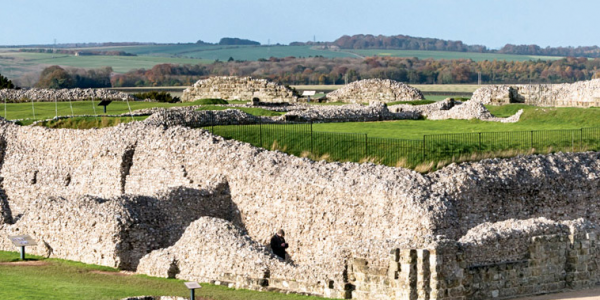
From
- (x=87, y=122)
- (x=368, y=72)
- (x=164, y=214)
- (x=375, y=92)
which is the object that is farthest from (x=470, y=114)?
(x=368, y=72)

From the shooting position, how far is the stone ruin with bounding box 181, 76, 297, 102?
60594mm

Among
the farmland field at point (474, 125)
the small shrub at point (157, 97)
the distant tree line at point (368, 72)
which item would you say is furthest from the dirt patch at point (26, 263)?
the distant tree line at point (368, 72)

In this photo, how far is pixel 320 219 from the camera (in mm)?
31734

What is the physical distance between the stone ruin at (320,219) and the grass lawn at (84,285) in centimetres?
57

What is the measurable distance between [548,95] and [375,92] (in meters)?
10.4

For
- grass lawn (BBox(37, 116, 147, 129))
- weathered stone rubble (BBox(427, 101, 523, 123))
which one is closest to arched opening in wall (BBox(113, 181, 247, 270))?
grass lawn (BBox(37, 116, 147, 129))

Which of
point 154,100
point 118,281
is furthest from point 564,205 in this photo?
point 154,100

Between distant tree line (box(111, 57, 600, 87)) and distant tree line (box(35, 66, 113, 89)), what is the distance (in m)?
1.67

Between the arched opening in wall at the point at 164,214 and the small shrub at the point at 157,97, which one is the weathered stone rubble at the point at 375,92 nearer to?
the small shrub at the point at 157,97

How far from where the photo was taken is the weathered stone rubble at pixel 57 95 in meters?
57.4

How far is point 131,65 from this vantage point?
160 m

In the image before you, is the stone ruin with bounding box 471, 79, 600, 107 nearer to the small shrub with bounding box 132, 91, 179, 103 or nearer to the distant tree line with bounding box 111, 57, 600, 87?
the small shrub with bounding box 132, 91, 179, 103

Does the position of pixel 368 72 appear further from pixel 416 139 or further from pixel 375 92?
pixel 416 139

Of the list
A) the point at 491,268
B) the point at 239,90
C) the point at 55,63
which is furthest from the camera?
the point at 55,63
